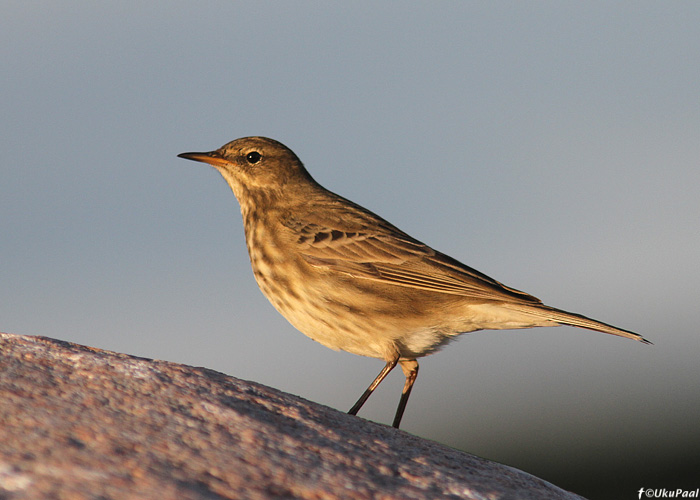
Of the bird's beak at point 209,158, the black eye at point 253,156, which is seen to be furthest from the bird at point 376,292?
the bird's beak at point 209,158

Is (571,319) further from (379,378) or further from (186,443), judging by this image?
(186,443)

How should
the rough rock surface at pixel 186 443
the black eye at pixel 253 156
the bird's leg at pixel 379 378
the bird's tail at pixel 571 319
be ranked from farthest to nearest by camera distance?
the black eye at pixel 253 156 < the bird's leg at pixel 379 378 < the bird's tail at pixel 571 319 < the rough rock surface at pixel 186 443

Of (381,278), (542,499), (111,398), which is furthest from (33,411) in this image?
(381,278)

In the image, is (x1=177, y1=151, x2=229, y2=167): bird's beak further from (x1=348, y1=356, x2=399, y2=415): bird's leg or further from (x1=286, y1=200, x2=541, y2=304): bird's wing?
(x1=348, y1=356, x2=399, y2=415): bird's leg

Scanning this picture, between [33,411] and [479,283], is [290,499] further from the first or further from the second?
[479,283]

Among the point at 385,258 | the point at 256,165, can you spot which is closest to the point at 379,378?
the point at 385,258

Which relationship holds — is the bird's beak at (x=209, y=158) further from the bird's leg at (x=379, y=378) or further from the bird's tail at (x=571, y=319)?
the bird's tail at (x=571, y=319)

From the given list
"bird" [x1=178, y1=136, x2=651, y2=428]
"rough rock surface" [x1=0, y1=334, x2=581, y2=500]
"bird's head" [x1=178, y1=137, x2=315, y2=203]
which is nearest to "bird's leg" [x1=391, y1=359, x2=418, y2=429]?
"bird" [x1=178, y1=136, x2=651, y2=428]
